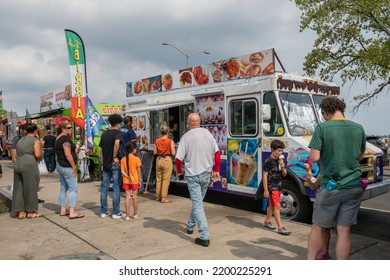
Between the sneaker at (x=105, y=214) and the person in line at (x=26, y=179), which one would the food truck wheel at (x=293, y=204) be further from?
the person in line at (x=26, y=179)

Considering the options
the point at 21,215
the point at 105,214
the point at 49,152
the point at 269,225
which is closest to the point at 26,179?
the point at 21,215

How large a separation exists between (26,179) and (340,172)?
5.56 m

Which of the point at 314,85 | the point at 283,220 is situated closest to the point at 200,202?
the point at 283,220

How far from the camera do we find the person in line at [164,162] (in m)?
8.10

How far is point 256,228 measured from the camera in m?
5.77

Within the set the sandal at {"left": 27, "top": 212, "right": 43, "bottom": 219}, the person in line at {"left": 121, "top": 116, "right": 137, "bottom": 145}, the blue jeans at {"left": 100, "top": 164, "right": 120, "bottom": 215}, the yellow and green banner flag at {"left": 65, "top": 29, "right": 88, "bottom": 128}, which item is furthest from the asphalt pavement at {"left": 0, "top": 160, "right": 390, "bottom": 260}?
the yellow and green banner flag at {"left": 65, "top": 29, "right": 88, "bottom": 128}

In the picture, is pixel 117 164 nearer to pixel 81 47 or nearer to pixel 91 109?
pixel 91 109

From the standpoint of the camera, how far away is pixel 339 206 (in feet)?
11.8

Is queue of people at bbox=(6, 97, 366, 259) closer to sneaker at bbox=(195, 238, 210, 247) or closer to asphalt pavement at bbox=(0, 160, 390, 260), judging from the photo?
sneaker at bbox=(195, 238, 210, 247)

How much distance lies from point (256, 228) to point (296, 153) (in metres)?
1.49

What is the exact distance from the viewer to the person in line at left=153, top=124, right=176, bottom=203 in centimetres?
810

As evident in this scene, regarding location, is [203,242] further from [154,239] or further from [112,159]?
[112,159]

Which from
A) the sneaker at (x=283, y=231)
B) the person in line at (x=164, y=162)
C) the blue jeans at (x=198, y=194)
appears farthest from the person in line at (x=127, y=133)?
the sneaker at (x=283, y=231)

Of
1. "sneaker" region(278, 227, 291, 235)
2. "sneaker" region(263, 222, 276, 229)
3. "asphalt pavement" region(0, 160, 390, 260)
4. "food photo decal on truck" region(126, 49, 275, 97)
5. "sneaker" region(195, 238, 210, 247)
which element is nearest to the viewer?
"asphalt pavement" region(0, 160, 390, 260)
